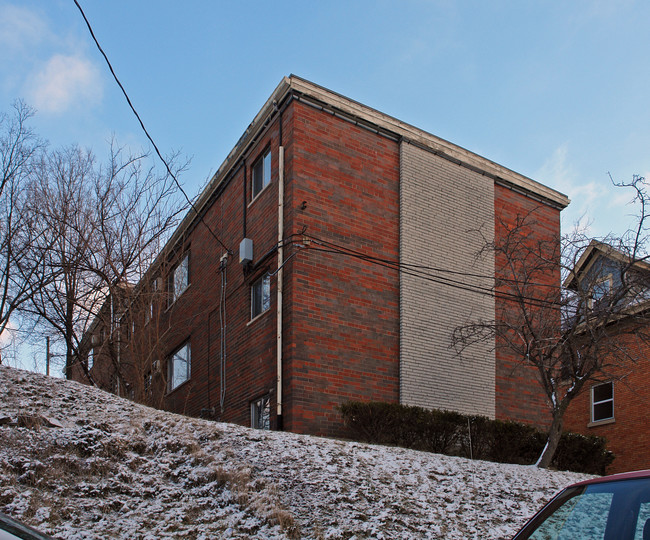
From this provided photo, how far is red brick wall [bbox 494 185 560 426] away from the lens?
16.7m

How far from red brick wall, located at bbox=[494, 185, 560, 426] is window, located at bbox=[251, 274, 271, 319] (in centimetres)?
527

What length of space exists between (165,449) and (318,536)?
9.57 feet

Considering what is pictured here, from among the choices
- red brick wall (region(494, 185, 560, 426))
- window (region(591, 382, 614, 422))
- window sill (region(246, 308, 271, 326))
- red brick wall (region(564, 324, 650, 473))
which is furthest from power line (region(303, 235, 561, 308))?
window (region(591, 382, 614, 422))

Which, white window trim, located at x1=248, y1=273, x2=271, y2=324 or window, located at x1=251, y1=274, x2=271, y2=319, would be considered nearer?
white window trim, located at x1=248, y1=273, x2=271, y2=324

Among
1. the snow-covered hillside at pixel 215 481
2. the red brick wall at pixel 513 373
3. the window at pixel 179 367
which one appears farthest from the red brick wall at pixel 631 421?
the window at pixel 179 367

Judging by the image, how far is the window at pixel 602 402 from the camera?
70.4 feet

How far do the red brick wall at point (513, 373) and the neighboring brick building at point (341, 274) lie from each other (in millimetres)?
47

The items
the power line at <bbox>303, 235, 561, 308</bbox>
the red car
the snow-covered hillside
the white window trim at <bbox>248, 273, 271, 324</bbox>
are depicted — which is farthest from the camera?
the white window trim at <bbox>248, 273, 271, 324</bbox>

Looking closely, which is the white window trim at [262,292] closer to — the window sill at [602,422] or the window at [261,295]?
the window at [261,295]

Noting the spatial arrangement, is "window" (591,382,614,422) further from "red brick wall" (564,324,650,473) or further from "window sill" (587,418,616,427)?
"red brick wall" (564,324,650,473)

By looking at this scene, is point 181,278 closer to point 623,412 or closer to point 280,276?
point 280,276

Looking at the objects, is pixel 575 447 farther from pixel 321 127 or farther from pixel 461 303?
pixel 321 127

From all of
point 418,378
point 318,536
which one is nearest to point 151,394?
point 418,378

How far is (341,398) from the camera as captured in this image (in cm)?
1395
